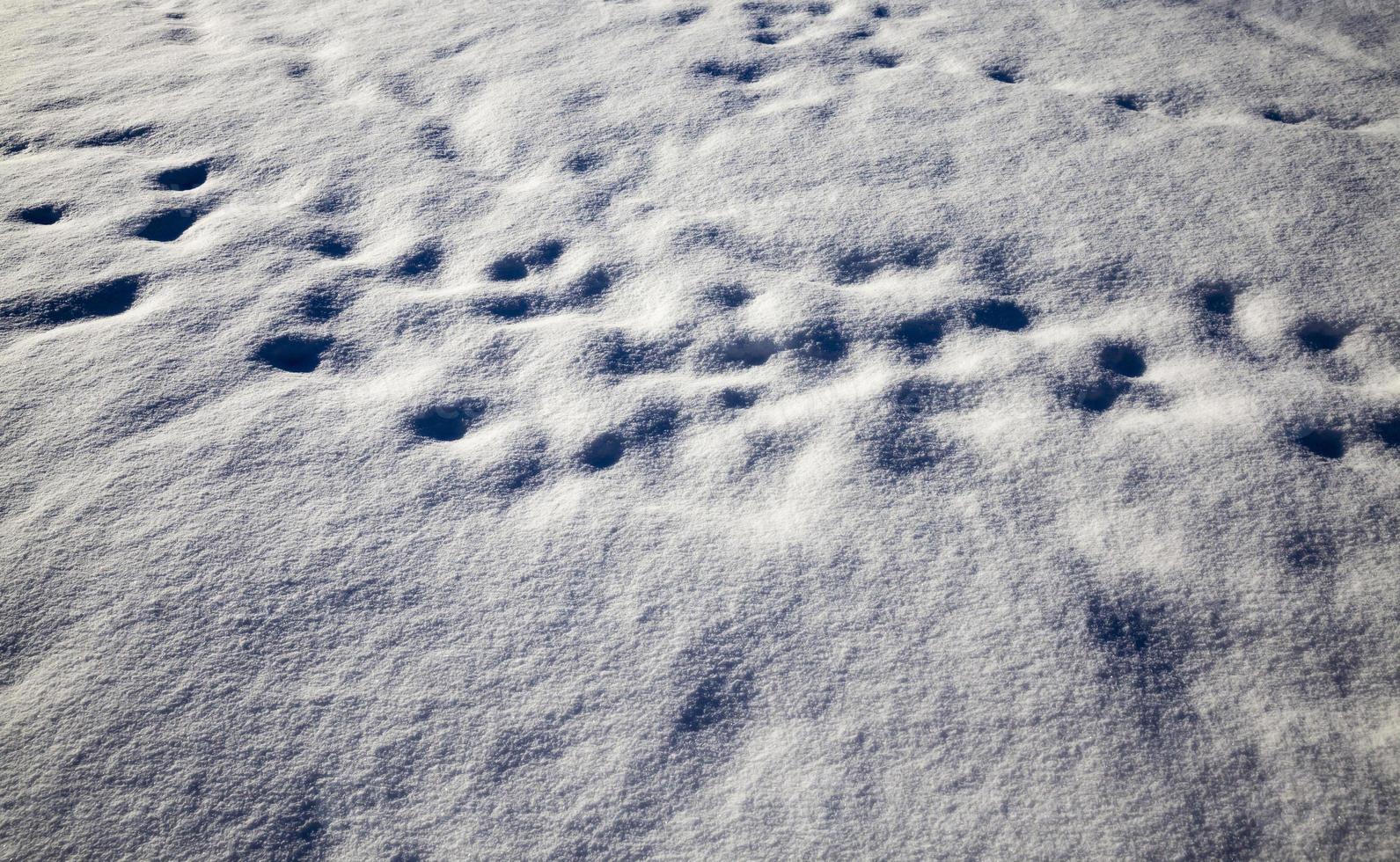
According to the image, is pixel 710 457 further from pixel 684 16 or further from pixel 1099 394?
pixel 684 16

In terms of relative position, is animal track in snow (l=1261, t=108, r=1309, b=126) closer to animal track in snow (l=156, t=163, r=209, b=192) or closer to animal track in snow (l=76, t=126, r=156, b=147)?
animal track in snow (l=156, t=163, r=209, b=192)

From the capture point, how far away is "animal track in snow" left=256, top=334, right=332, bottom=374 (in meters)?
1.42

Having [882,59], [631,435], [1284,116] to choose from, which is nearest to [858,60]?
[882,59]

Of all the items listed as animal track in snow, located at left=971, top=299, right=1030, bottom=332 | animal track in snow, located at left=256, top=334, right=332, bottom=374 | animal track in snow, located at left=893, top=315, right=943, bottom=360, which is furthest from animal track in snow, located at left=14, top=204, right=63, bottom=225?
animal track in snow, located at left=971, top=299, right=1030, bottom=332

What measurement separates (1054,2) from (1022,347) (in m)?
1.37

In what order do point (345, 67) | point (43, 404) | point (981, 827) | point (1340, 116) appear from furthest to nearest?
point (345, 67) → point (1340, 116) → point (43, 404) → point (981, 827)

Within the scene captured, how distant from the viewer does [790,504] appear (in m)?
1.20

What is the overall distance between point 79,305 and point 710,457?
1112 millimetres

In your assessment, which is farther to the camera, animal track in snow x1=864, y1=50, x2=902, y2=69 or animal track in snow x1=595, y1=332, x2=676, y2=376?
animal track in snow x1=864, y1=50, x2=902, y2=69

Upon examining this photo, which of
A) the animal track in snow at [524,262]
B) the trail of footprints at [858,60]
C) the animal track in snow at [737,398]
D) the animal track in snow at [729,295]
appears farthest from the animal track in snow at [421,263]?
the trail of footprints at [858,60]

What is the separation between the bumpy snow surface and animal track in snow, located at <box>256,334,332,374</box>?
0.04ft

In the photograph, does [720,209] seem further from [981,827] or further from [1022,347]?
[981,827]

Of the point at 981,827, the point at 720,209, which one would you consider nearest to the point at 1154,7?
the point at 720,209

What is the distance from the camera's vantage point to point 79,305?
149cm
